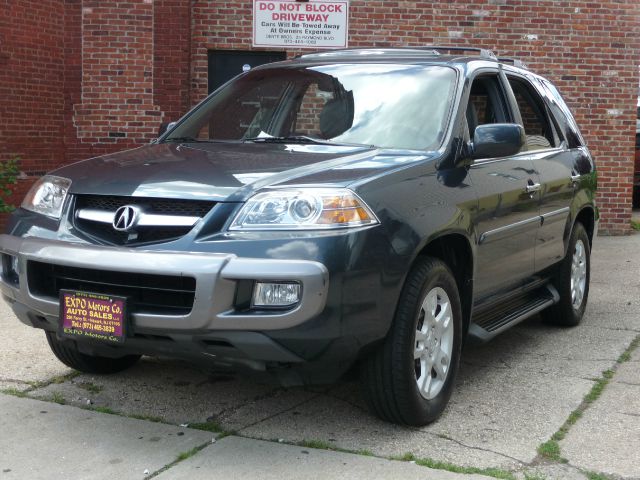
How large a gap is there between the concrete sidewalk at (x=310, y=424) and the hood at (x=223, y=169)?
1114mm

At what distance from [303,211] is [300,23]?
7.93 m

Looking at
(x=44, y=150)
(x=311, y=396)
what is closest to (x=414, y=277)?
(x=311, y=396)

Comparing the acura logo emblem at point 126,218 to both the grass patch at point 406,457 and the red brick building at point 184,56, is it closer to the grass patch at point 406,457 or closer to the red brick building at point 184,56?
the grass patch at point 406,457

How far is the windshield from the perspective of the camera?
4.86 meters

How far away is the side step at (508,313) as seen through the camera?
502 cm

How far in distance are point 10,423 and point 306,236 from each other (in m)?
1.79

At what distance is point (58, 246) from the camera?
408cm

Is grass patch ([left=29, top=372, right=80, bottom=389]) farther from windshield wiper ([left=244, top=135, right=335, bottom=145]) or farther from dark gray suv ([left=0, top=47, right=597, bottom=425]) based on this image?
windshield wiper ([left=244, top=135, right=335, bottom=145])

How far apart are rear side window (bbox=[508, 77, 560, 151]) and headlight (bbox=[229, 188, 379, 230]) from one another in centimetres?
227

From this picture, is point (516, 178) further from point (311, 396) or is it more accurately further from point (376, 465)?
point (376, 465)

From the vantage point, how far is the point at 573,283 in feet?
22.2

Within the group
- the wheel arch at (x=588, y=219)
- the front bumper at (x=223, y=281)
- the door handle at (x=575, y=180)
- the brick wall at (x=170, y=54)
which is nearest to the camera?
the front bumper at (x=223, y=281)

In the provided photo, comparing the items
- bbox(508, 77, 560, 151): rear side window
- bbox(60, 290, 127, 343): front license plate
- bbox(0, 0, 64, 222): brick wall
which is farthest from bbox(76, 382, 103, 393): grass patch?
bbox(0, 0, 64, 222): brick wall

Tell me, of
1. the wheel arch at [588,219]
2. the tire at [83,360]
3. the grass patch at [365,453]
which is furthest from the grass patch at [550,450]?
the wheel arch at [588,219]
